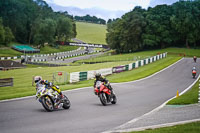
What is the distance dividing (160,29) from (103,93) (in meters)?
88.4

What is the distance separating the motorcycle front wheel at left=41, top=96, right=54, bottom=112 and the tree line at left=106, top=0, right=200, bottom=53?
88.3m

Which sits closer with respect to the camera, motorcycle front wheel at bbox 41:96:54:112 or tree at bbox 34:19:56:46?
motorcycle front wheel at bbox 41:96:54:112

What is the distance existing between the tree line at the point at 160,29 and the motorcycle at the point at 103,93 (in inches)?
3344

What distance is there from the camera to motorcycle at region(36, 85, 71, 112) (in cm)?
1362

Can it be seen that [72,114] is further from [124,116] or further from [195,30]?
[195,30]

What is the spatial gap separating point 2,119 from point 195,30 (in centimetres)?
9569

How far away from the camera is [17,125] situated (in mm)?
11125

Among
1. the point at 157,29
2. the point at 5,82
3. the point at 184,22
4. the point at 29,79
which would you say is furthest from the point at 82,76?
the point at 184,22

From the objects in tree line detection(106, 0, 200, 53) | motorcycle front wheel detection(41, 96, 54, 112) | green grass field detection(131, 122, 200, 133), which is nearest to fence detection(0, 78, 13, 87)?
motorcycle front wheel detection(41, 96, 54, 112)

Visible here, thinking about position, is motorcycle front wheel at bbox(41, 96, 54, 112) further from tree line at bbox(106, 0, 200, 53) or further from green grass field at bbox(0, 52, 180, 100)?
tree line at bbox(106, 0, 200, 53)

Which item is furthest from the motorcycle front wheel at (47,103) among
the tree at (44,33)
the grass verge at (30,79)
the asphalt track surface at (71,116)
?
the tree at (44,33)

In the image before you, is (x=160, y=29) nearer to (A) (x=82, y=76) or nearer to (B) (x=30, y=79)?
(B) (x=30, y=79)

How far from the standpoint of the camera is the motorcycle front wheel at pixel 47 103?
13711 millimetres

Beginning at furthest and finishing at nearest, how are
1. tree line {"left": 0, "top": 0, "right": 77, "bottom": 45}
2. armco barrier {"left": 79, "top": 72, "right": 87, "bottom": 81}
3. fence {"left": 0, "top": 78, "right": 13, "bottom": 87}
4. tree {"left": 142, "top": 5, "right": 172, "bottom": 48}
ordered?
tree line {"left": 0, "top": 0, "right": 77, "bottom": 45} → tree {"left": 142, "top": 5, "right": 172, "bottom": 48} → armco barrier {"left": 79, "top": 72, "right": 87, "bottom": 81} → fence {"left": 0, "top": 78, "right": 13, "bottom": 87}
